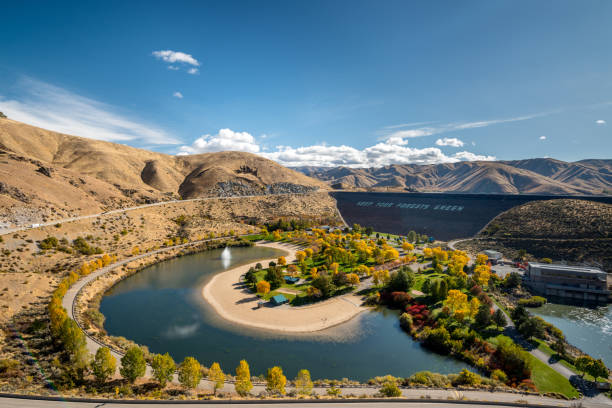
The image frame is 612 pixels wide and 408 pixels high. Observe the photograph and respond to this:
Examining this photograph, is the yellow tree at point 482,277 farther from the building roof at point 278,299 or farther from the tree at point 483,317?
the building roof at point 278,299

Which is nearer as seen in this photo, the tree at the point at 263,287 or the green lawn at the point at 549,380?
the green lawn at the point at 549,380

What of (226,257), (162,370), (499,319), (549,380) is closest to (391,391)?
(549,380)

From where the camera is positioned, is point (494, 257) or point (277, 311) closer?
point (277, 311)

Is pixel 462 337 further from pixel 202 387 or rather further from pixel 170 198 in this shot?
pixel 170 198

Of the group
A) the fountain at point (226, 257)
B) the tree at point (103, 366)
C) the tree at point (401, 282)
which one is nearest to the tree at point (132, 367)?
the tree at point (103, 366)

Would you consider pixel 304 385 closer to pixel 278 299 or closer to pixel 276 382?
pixel 276 382
